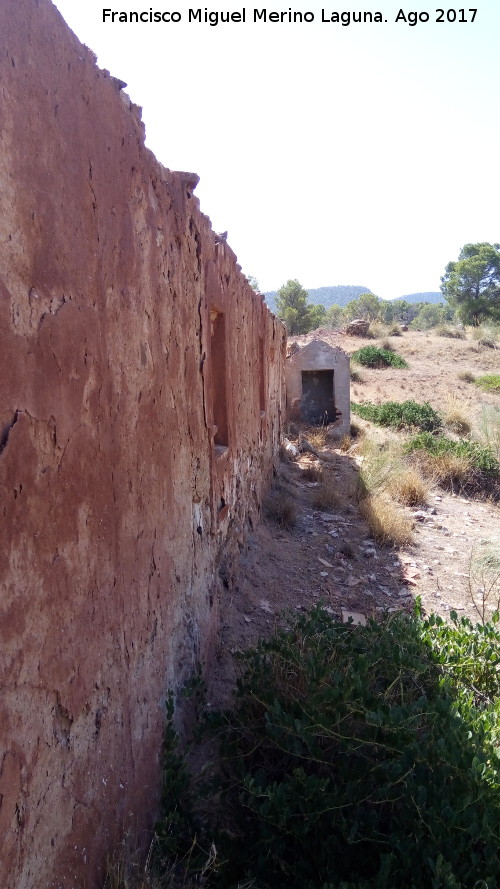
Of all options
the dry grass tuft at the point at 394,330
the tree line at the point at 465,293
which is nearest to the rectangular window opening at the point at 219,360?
the dry grass tuft at the point at 394,330

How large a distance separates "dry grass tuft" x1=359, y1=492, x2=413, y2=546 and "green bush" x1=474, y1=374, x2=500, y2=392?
1222cm

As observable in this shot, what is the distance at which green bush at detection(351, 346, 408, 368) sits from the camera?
1967 centimetres

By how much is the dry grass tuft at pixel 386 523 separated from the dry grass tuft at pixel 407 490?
2.95 ft

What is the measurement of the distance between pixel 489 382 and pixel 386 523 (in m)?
13.6

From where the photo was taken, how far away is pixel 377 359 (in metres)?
19.8

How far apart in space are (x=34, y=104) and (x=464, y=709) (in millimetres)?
2716

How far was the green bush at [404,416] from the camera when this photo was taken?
13234mm

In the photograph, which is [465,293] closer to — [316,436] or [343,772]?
[316,436]

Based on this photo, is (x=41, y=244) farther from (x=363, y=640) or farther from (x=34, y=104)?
(x=363, y=640)

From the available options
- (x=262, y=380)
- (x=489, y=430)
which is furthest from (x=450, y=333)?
(x=262, y=380)

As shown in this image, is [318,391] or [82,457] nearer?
[82,457]

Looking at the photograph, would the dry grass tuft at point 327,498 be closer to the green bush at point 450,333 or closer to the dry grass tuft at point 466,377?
the dry grass tuft at point 466,377

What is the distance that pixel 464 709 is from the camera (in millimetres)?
2715

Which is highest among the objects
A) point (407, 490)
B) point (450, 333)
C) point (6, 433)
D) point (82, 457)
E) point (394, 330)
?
point (394, 330)
